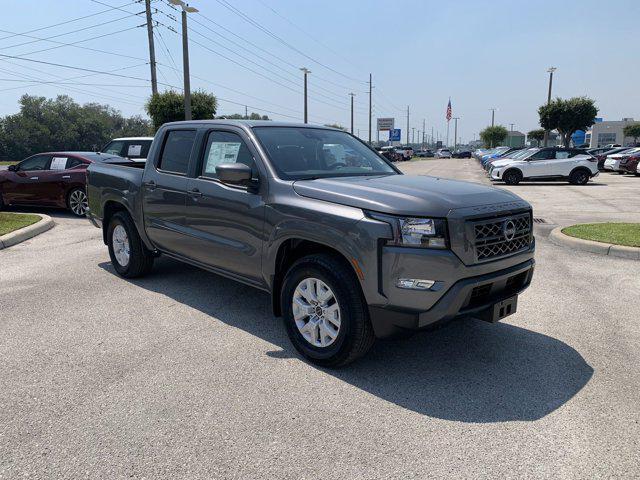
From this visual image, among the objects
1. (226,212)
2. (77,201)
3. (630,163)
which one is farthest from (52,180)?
(630,163)

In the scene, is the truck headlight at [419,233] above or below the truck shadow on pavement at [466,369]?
above

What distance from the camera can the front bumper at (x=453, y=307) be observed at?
3.38 meters

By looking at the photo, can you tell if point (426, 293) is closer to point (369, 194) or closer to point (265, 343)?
point (369, 194)

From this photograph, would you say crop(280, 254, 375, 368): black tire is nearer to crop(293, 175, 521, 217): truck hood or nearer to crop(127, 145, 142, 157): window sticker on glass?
crop(293, 175, 521, 217): truck hood

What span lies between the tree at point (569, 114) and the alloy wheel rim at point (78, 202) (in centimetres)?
4858

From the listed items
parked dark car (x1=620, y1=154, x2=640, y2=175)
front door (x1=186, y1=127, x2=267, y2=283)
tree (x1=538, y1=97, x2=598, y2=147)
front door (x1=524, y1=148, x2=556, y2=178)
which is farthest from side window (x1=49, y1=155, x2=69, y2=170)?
tree (x1=538, y1=97, x2=598, y2=147)

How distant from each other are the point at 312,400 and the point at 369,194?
148 centimetres

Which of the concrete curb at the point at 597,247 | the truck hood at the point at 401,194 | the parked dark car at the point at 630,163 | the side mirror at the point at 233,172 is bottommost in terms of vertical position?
the concrete curb at the point at 597,247

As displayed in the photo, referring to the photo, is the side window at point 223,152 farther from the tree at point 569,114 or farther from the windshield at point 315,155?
the tree at point 569,114

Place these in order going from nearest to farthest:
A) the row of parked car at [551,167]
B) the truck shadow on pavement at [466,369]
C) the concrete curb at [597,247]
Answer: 1. the truck shadow on pavement at [466,369]
2. the concrete curb at [597,247]
3. the row of parked car at [551,167]

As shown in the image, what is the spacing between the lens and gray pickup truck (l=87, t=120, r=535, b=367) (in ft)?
11.2

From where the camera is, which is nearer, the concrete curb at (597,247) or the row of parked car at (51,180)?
the concrete curb at (597,247)

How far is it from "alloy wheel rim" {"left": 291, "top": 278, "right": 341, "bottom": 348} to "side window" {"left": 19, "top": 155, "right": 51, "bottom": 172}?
10.7 m

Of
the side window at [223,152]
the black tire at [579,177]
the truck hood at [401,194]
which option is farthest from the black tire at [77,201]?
the black tire at [579,177]
